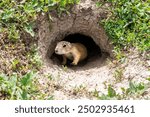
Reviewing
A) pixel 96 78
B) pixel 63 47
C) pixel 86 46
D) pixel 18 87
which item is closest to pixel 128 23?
pixel 96 78

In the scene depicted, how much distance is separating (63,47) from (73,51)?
0.52m

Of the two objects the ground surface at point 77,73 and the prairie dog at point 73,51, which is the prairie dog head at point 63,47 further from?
the ground surface at point 77,73

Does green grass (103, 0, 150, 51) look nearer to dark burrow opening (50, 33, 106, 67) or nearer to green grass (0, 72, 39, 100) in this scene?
dark burrow opening (50, 33, 106, 67)

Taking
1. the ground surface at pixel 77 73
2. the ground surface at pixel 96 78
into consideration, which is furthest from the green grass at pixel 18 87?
the ground surface at pixel 96 78

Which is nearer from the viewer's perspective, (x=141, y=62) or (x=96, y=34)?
(x=141, y=62)

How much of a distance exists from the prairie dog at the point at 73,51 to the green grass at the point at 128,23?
996 mm

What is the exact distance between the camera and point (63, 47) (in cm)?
768

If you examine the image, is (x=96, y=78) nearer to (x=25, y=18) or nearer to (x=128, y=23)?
(x=128, y=23)

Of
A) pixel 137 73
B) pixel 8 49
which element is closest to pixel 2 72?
pixel 8 49

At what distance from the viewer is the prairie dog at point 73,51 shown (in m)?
7.68

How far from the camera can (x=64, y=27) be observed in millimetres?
7418

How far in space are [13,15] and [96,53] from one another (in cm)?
259

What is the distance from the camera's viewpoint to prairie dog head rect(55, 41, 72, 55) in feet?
24.5

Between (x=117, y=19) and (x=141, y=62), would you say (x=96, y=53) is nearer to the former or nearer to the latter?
(x=117, y=19)
